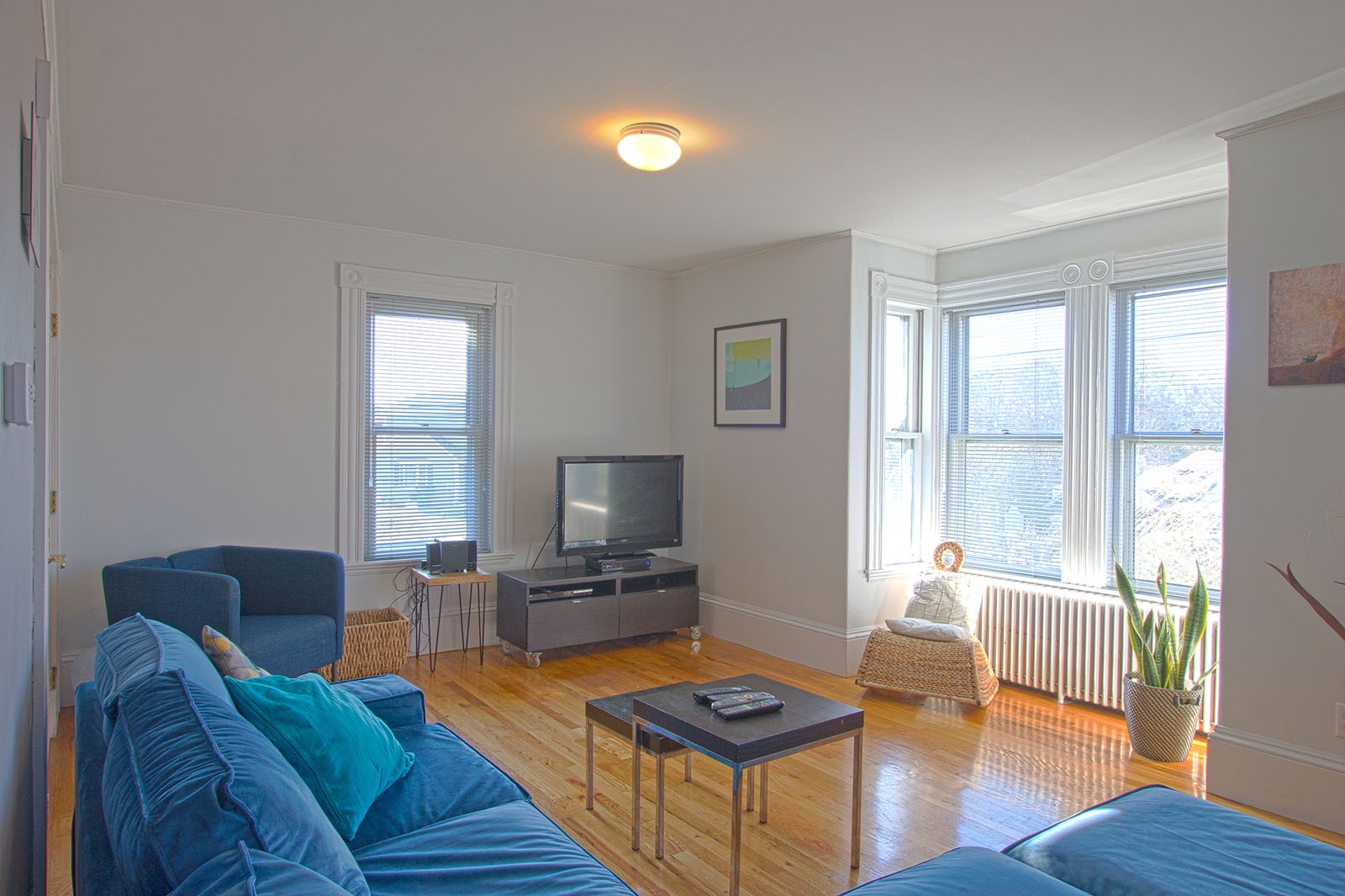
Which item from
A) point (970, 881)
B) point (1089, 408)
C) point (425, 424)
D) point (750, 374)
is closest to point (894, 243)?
point (750, 374)

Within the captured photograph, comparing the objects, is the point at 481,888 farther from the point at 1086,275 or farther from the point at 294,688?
the point at 1086,275

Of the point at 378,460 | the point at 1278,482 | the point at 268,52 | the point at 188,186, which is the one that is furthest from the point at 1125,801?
the point at 188,186

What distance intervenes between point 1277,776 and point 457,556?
3.86 meters

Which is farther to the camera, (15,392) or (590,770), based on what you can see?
(590,770)

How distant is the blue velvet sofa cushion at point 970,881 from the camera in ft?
5.45

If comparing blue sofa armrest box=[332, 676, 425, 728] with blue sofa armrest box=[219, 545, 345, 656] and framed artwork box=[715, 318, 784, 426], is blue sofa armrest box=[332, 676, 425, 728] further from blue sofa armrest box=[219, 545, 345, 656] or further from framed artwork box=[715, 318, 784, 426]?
framed artwork box=[715, 318, 784, 426]

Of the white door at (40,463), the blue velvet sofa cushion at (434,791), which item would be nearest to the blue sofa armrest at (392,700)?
the blue velvet sofa cushion at (434,791)

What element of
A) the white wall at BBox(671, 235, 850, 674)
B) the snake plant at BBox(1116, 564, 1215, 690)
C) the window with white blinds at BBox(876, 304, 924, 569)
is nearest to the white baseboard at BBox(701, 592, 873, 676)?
the white wall at BBox(671, 235, 850, 674)

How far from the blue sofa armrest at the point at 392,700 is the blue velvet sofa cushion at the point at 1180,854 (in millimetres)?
1704

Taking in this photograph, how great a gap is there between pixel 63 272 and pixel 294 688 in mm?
3140

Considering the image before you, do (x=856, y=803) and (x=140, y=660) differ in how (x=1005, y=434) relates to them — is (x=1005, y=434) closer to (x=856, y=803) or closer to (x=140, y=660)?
(x=856, y=803)

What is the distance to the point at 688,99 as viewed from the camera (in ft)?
9.51

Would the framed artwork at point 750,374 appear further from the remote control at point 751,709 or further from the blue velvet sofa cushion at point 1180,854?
the blue velvet sofa cushion at point 1180,854

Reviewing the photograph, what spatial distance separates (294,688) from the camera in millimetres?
1979
